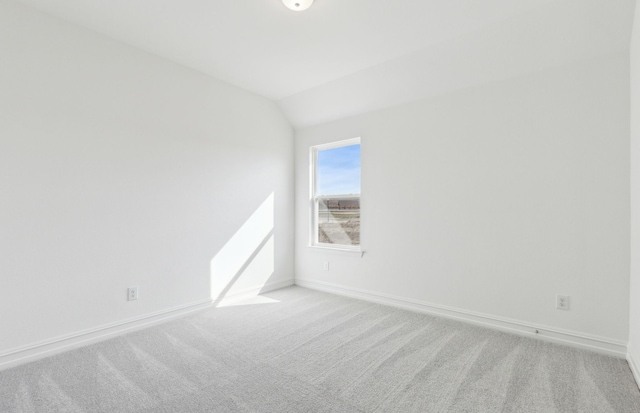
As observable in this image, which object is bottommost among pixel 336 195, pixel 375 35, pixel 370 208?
pixel 370 208

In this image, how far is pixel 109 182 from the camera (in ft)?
8.75

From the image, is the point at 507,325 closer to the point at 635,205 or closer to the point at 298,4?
the point at 635,205

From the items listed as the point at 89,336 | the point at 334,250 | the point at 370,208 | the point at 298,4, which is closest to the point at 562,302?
the point at 370,208

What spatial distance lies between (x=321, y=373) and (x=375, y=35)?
2681 mm

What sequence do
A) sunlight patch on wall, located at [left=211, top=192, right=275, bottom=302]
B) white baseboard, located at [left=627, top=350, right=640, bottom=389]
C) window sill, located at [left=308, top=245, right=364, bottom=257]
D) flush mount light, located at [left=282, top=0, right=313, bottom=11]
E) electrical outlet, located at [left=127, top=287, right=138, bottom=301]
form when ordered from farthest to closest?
1. window sill, located at [left=308, top=245, right=364, bottom=257]
2. sunlight patch on wall, located at [left=211, top=192, right=275, bottom=302]
3. electrical outlet, located at [left=127, top=287, right=138, bottom=301]
4. flush mount light, located at [left=282, top=0, right=313, bottom=11]
5. white baseboard, located at [left=627, top=350, right=640, bottom=389]

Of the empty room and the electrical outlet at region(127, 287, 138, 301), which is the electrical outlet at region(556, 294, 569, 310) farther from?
the electrical outlet at region(127, 287, 138, 301)

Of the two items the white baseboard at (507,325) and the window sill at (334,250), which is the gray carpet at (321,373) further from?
the window sill at (334,250)

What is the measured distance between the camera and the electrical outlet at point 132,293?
2.78 meters

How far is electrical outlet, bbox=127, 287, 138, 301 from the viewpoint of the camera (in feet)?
9.12

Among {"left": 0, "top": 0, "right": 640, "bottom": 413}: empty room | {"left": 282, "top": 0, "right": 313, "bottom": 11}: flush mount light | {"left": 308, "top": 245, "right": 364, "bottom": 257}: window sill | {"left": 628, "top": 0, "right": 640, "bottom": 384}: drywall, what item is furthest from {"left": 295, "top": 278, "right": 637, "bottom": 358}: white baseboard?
{"left": 282, "top": 0, "right": 313, "bottom": 11}: flush mount light

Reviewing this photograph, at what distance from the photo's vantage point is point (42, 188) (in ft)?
7.63

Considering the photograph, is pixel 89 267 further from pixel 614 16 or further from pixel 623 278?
pixel 614 16

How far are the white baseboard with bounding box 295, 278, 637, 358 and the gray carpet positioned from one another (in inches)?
3.6

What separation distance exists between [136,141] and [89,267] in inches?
46.1
